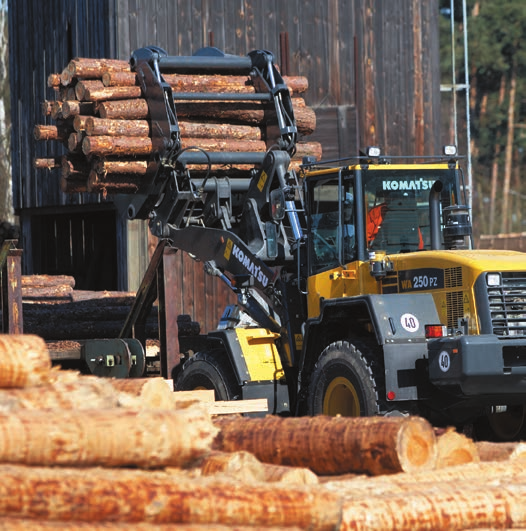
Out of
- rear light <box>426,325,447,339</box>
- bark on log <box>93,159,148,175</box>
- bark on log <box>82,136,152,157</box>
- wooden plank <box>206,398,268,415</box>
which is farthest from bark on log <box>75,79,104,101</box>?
rear light <box>426,325,447,339</box>

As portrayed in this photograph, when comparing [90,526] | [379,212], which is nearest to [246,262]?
[379,212]

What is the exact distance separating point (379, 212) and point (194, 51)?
34.9 ft

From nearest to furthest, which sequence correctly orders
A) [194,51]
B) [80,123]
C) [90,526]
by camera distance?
[90,526]
[80,123]
[194,51]

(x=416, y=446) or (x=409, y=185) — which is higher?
(x=409, y=185)

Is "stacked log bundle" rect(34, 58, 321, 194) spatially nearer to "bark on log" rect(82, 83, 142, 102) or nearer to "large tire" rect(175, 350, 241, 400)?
"bark on log" rect(82, 83, 142, 102)

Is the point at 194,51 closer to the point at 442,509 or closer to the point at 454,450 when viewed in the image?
the point at 454,450

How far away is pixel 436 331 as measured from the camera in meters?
11.8

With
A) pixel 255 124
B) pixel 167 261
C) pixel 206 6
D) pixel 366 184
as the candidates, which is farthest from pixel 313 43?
pixel 366 184

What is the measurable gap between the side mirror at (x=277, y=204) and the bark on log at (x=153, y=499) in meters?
7.17

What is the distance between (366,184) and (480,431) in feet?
9.33

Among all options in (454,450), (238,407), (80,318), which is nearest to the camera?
(454,450)

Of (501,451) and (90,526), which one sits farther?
(501,451)

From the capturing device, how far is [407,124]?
24.3 meters

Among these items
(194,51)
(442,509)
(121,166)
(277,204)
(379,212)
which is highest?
(194,51)
